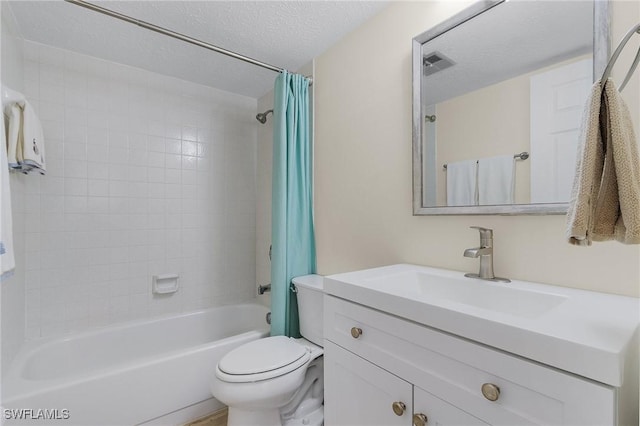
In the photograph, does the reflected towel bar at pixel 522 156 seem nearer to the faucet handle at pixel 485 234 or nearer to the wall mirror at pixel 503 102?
the wall mirror at pixel 503 102

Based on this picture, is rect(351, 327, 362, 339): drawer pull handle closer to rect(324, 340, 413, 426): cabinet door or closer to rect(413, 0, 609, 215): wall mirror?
rect(324, 340, 413, 426): cabinet door

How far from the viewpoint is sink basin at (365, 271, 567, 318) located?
86cm

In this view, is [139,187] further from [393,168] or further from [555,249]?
[555,249]

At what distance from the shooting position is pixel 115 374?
1368 mm

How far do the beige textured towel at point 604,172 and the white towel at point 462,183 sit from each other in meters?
0.57

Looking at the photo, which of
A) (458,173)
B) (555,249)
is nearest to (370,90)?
(458,173)

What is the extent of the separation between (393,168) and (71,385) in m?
1.80

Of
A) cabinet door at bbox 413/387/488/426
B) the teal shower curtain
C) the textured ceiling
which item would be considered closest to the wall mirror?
the textured ceiling

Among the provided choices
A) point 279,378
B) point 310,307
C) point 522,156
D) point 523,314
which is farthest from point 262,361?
point 522,156

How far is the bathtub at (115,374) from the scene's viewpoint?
1.26m

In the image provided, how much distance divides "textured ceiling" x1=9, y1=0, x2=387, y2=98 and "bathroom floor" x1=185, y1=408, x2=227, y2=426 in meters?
2.24

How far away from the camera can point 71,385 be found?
1278 millimetres

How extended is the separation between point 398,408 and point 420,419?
0.07 meters

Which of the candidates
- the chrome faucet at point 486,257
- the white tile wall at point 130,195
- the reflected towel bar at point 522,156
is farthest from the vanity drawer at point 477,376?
the white tile wall at point 130,195
